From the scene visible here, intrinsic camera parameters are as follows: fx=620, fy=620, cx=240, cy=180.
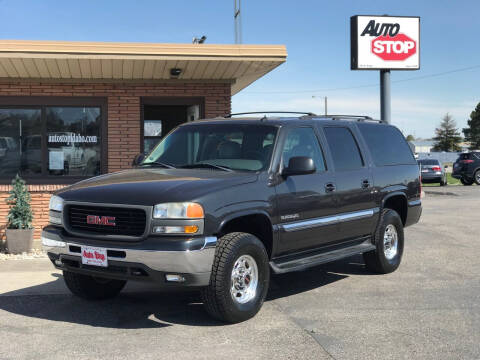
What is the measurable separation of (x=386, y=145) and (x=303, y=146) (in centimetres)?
205

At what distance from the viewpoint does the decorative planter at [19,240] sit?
32.7 ft

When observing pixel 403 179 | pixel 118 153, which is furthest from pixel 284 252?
pixel 118 153

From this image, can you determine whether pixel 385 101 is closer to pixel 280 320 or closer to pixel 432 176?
pixel 432 176

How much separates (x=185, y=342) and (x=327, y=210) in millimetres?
2422

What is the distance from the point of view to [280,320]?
19.1 ft

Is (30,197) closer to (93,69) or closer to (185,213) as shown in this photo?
(93,69)

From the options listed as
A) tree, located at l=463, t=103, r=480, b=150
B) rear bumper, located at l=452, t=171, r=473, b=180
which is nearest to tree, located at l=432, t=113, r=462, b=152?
tree, located at l=463, t=103, r=480, b=150

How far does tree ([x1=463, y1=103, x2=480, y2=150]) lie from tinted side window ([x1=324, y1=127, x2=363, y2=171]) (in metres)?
106

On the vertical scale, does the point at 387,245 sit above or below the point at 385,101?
below

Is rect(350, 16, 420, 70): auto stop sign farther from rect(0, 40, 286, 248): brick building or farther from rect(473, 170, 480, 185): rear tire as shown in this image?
rect(0, 40, 286, 248): brick building

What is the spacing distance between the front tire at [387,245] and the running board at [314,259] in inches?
8.8

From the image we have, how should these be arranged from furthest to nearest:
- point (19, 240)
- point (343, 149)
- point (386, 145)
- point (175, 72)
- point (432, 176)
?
1. point (432, 176)
2. point (175, 72)
3. point (19, 240)
4. point (386, 145)
5. point (343, 149)

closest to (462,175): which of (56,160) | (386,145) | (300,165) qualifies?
(56,160)

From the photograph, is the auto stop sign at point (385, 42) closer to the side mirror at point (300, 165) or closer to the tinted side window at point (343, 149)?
the tinted side window at point (343, 149)
